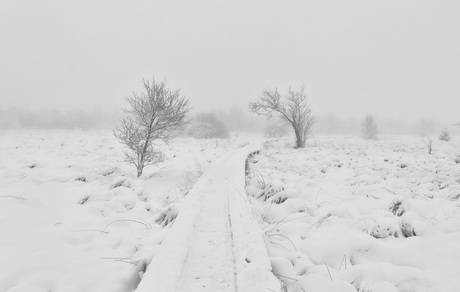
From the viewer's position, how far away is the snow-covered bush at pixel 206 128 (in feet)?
145

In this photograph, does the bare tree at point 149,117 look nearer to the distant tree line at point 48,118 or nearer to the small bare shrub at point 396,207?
the small bare shrub at point 396,207

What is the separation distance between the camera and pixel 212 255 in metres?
3.27

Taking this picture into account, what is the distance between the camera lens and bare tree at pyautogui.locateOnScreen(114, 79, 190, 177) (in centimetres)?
1080

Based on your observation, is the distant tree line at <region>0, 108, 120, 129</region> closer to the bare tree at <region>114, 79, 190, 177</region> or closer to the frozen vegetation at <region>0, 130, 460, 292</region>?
the bare tree at <region>114, 79, 190, 177</region>

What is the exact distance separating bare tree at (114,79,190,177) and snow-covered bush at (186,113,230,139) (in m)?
32.3

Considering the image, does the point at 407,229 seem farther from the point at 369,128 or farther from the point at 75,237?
the point at 369,128

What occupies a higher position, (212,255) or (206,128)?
(206,128)

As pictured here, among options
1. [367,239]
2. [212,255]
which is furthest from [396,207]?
[212,255]

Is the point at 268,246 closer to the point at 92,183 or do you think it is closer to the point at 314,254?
the point at 314,254

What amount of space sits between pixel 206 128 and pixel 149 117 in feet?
111

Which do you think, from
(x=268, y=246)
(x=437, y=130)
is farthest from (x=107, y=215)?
(x=437, y=130)

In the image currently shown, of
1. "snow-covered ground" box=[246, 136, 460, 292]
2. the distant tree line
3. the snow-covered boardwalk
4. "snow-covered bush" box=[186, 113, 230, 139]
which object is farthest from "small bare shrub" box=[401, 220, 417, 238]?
the distant tree line

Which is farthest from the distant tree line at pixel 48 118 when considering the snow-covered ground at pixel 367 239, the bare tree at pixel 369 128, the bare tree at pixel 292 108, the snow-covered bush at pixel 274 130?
the snow-covered ground at pixel 367 239

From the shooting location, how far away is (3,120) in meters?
54.7
